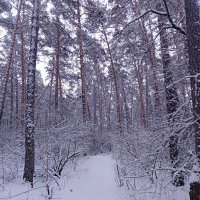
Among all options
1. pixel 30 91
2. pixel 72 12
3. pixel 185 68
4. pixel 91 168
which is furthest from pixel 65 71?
pixel 185 68

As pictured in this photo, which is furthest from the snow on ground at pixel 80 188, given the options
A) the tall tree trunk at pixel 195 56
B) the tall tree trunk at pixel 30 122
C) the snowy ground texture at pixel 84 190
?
the tall tree trunk at pixel 195 56

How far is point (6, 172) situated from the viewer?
37.8 feet

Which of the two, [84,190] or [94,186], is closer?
[84,190]

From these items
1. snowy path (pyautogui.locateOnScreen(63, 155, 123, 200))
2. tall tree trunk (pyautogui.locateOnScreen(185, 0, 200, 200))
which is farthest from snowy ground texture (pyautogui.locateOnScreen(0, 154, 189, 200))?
tall tree trunk (pyautogui.locateOnScreen(185, 0, 200, 200))

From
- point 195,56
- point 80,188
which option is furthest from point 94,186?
point 195,56

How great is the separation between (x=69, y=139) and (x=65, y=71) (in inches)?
591

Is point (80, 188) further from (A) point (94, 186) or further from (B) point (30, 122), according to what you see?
(B) point (30, 122)

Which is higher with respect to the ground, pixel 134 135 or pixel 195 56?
pixel 195 56

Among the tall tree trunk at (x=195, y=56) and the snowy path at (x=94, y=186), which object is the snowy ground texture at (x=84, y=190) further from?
the tall tree trunk at (x=195, y=56)

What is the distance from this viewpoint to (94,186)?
11133 mm

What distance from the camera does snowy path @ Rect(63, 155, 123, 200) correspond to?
9.75 m

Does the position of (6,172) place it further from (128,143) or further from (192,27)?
(192,27)

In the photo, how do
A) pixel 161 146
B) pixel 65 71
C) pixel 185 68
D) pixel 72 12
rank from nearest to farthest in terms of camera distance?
pixel 161 146 → pixel 185 68 → pixel 72 12 → pixel 65 71

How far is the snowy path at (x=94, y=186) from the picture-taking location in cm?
975
